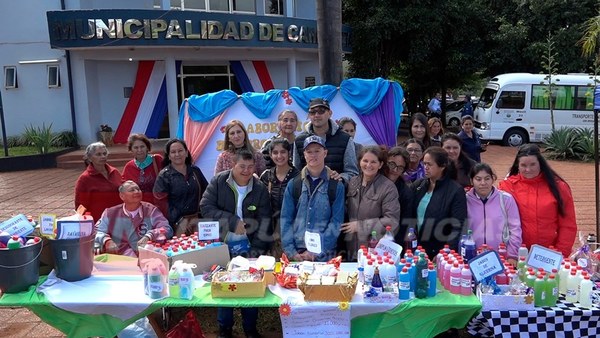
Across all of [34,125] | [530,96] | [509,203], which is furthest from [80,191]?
[530,96]

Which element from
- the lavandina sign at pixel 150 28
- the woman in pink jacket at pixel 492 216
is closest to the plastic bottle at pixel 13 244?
the woman in pink jacket at pixel 492 216

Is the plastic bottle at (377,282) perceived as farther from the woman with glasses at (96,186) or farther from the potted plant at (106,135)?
the potted plant at (106,135)

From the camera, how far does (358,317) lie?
10.1ft

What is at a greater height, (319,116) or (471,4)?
(471,4)

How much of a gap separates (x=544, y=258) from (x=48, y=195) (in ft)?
30.5

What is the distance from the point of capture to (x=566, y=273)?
3115 millimetres

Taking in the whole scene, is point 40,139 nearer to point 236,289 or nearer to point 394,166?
point 394,166

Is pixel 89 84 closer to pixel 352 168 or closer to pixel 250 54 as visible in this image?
pixel 250 54

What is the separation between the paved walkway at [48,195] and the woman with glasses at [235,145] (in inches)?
82.2

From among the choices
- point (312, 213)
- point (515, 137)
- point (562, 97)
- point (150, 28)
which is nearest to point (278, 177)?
point (312, 213)

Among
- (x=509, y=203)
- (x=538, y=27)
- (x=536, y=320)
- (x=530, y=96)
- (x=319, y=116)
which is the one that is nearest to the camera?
(x=536, y=320)

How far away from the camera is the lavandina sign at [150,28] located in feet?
40.8

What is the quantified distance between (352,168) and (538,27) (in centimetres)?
1627

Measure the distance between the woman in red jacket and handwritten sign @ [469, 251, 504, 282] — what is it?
94 centimetres
